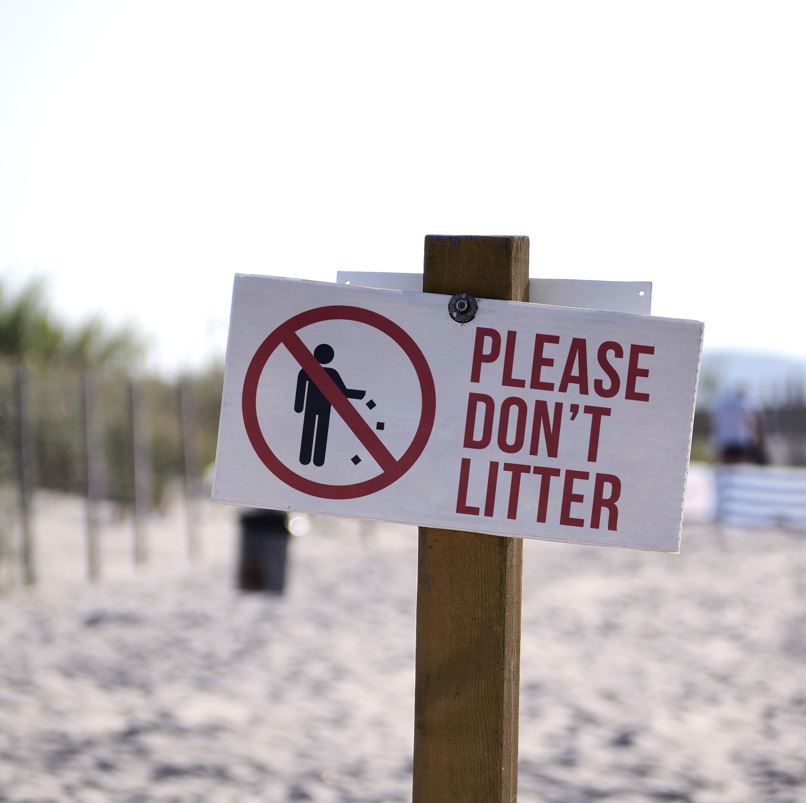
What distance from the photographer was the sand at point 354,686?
152 inches

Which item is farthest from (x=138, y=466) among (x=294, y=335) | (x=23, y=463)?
(x=294, y=335)

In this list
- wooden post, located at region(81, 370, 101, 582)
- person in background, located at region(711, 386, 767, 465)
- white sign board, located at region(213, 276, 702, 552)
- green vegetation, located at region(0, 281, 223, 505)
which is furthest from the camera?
person in background, located at region(711, 386, 767, 465)

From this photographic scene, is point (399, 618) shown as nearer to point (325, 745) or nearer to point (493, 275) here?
point (325, 745)

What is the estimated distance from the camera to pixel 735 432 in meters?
14.1

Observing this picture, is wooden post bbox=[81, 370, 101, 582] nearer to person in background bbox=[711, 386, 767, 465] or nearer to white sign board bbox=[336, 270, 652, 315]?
white sign board bbox=[336, 270, 652, 315]

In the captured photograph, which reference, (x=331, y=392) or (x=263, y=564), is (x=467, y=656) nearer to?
(x=331, y=392)

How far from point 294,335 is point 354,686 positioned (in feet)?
11.9

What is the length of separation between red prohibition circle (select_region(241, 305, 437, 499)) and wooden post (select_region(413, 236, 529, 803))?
12 cm

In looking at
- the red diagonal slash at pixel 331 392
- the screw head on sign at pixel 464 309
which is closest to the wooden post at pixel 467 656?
the screw head on sign at pixel 464 309

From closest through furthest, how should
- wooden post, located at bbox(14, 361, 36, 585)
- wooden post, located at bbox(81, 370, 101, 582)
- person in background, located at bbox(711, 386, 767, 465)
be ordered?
1. wooden post, located at bbox(14, 361, 36, 585)
2. wooden post, located at bbox(81, 370, 101, 582)
3. person in background, located at bbox(711, 386, 767, 465)

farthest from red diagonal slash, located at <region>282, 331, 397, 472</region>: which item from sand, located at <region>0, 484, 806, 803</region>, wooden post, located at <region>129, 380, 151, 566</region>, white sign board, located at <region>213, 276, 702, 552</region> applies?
wooden post, located at <region>129, 380, 151, 566</region>

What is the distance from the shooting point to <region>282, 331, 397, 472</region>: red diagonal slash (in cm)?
190

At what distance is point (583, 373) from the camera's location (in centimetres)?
189

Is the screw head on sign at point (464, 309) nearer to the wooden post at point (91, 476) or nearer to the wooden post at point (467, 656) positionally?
the wooden post at point (467, 656)
